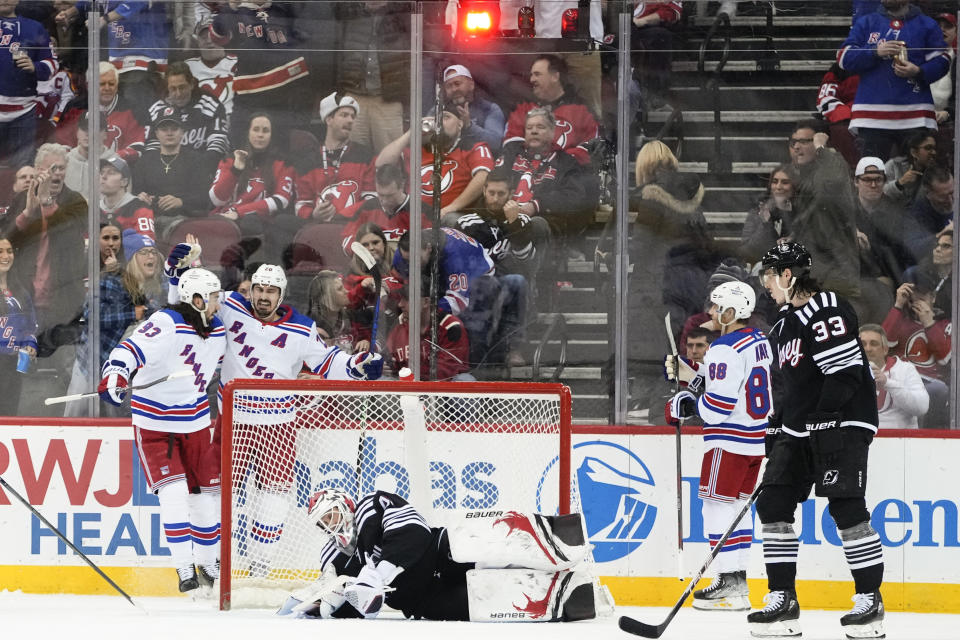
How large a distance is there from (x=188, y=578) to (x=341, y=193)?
2.06m

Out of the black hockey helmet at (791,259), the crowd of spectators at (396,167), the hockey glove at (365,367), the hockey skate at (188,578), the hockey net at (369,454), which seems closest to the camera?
the black hockey helmet at (791,259)

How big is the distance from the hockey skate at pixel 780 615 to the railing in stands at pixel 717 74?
102 inches

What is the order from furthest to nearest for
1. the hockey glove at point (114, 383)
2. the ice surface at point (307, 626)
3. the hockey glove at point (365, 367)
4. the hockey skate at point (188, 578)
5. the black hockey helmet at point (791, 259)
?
the hockey glove at point (365, 367) → the hockey skate at point (188, 578) → the hockey glove at point (114, 383) → the black hockey helmet at point (791, 259) → the ice surface at point (307, 626)

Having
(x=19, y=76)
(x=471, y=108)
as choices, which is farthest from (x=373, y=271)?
(x=19, y=76)

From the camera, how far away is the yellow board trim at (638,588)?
5.98 meters

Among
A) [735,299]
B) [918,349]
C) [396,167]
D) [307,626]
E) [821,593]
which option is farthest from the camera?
[396,167]

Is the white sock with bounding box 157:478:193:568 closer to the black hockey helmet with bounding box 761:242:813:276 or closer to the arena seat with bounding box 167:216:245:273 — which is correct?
the arena seat with bounding box 167:216:245:273

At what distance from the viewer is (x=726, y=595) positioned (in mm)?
5750

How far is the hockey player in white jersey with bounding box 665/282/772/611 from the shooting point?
5.73 metres

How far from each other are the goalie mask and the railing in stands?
2.49 metres

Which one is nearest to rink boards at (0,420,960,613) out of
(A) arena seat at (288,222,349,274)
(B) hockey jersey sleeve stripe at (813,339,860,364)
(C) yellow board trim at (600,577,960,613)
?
(C) yellow board trim at (600,577,960,613)

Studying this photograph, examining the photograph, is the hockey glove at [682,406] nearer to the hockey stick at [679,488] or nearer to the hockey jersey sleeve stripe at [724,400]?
the hockey stick at [679,488]

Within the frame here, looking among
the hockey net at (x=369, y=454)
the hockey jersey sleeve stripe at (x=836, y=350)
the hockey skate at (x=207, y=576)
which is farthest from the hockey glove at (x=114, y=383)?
the hockey jersey sleeve stripe at (x=836, y=350)

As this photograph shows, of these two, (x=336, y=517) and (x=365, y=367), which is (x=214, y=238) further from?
A: (x=336, y=517)
